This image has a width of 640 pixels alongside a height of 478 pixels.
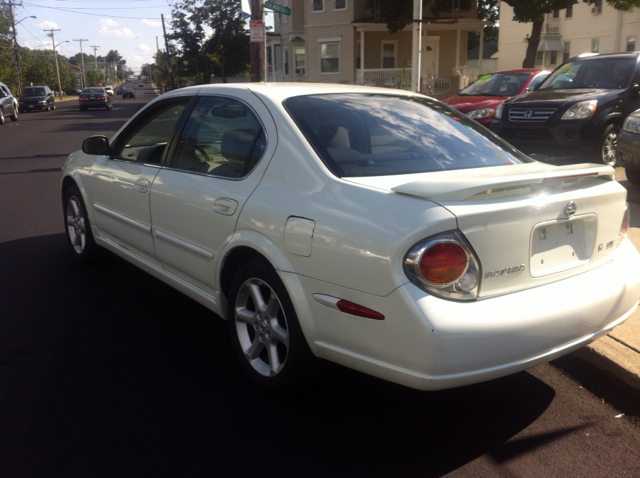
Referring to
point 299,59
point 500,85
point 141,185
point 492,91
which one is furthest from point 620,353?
point 299,59

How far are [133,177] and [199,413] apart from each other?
6.66 feet

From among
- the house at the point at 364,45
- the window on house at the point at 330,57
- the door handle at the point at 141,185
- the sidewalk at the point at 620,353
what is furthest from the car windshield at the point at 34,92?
the sidewalk at the point at 620,353

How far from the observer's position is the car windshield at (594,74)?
10.6m

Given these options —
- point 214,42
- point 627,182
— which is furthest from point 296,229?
point 214,42

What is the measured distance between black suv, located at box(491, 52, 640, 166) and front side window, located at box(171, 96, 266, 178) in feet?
24.1

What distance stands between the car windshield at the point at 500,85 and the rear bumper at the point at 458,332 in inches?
453

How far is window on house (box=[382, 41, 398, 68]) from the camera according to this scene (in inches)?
1344

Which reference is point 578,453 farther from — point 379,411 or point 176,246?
point 176,246

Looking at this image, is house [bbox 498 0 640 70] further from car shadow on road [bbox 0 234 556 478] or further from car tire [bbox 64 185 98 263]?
car shadow on road [bbox 0 234 556 478]

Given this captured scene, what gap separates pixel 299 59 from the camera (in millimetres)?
37781

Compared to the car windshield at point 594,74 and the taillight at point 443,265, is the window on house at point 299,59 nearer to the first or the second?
the car windshield at point 594,74

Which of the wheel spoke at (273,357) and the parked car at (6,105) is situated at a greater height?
the parked car at (6,105)

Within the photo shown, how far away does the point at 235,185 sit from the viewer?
3.60m

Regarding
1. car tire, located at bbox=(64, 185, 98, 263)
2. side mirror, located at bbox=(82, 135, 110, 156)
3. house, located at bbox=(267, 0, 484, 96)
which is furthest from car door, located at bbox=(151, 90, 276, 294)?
house, located at bbox=(267, 0, 484, 96)
